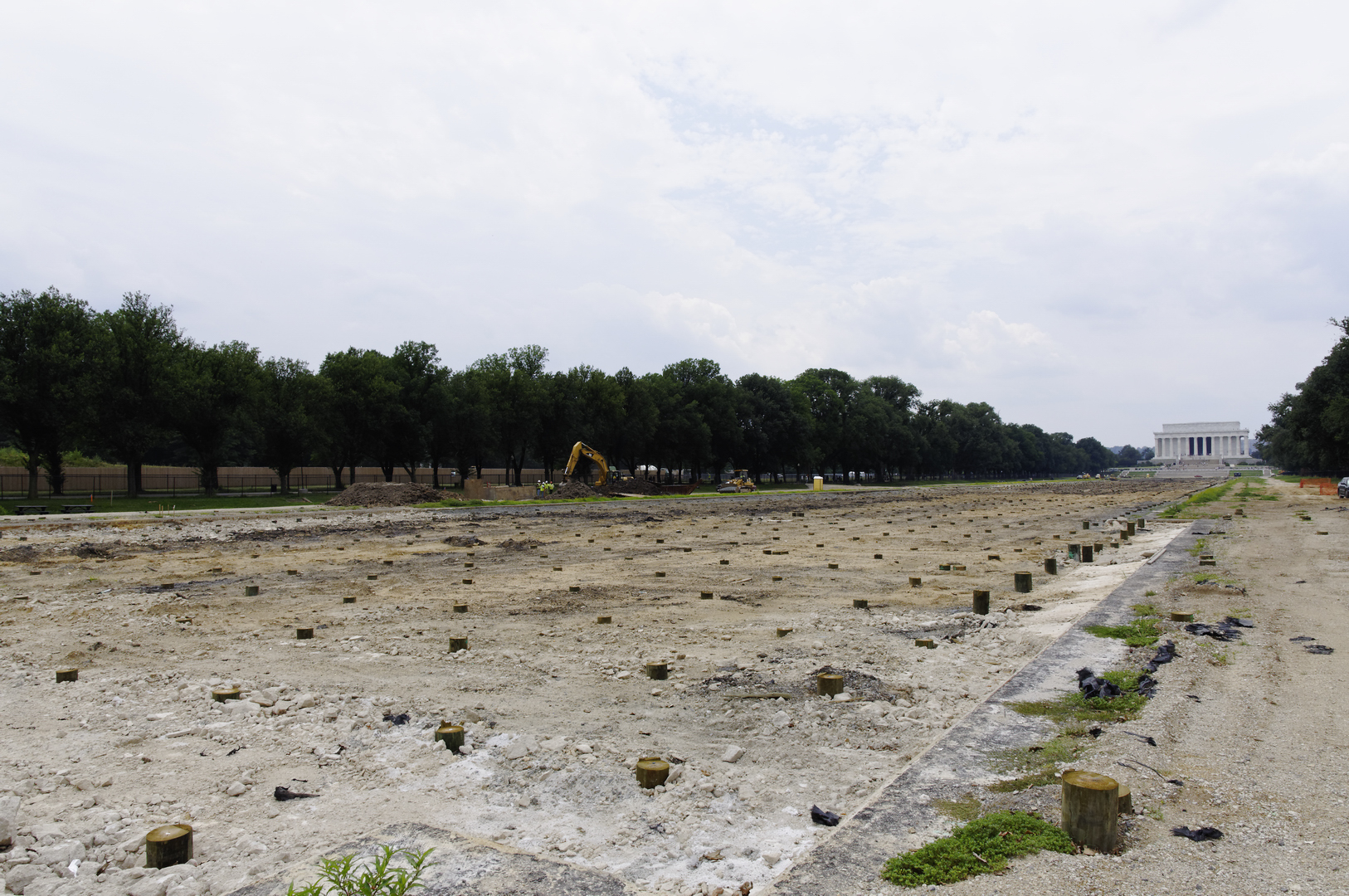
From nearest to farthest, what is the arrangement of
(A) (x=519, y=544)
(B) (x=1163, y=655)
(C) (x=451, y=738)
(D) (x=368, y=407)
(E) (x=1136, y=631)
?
(C) (x=451, y=738) → (B) (x=1163, y=655) → (E) (x=1136, y=631) → (A) (x=519, y=544) → (D) (x=368, y=407)

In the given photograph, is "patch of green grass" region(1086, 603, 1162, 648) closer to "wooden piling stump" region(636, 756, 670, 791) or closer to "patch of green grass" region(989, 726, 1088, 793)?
"patch of green grass" region(989, 726, 1088, 793)

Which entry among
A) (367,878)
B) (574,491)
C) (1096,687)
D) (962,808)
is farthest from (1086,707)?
(574,491)

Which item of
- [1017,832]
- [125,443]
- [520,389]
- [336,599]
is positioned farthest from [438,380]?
[1017,832]

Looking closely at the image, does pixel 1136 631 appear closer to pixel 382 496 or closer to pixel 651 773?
pixel 651 773

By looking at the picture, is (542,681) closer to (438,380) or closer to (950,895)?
(950,895)

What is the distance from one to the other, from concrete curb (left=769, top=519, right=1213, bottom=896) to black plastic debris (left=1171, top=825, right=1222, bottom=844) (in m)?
0.92

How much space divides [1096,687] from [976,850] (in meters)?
3.23

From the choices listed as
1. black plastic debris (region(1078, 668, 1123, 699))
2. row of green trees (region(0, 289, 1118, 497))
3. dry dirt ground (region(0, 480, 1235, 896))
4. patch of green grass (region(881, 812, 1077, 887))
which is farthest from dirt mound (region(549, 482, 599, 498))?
patch of green grass (region(881, 812, 1077, 887))

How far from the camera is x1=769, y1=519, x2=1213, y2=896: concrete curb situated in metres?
3.38

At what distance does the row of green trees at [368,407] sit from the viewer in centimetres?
4394

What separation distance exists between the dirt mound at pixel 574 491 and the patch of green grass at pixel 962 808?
161 feet

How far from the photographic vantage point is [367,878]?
3.42m

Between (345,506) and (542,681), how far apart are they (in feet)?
127

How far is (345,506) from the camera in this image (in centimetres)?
4247
